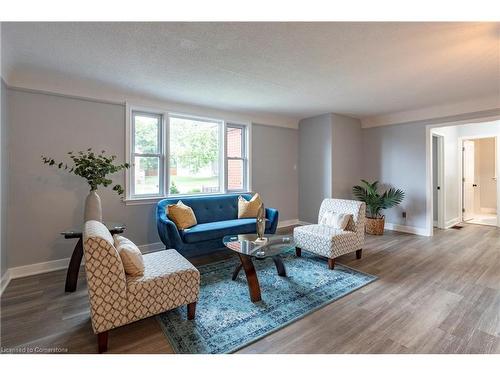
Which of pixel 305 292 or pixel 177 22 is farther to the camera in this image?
pixel 305 292

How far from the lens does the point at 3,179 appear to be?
108 inches

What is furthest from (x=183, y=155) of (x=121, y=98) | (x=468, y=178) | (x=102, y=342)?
(x=468, y=178)

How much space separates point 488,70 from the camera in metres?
2.96

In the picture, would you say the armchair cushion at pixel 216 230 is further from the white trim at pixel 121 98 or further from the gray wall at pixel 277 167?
the white trim at pixel 121 98

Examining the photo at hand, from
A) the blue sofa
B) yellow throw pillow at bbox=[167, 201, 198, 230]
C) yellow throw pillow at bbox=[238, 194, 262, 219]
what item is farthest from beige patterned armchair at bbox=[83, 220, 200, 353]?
yellow throw pillow at bbox=[238, 194, 262, 219]

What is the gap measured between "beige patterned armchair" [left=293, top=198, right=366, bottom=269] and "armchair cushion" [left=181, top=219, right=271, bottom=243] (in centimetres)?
77

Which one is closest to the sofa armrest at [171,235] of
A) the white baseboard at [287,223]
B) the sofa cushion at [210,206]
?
the sofa cushion at [210,206]

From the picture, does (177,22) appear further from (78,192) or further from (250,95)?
(78,192)

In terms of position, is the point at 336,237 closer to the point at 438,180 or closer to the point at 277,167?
the point at 277,167

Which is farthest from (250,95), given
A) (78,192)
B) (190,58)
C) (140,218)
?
(78,192)

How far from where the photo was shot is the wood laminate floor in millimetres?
1745

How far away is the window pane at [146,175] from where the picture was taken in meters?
3.92

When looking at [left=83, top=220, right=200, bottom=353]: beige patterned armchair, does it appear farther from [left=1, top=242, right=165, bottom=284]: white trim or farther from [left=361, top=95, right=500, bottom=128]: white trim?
[left=361, top=95, right=500, bottom=128]: white trim
